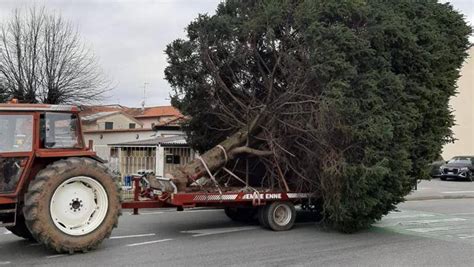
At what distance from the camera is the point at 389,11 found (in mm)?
10727

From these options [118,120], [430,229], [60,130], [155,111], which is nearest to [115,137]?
[118,120]

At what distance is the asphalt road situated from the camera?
800 cm

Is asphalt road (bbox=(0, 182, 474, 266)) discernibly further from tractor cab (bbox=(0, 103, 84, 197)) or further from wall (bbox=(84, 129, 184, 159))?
wall (bbox=(84, 129, 184, 159))

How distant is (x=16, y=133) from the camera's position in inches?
313

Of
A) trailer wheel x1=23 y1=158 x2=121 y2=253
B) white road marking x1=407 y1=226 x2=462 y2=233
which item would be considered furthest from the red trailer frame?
white road marking x1=407 y1=226 x2=462 y2=233

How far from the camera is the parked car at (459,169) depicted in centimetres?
3170

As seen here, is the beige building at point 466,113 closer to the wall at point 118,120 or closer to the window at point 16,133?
the wall at point 118,120

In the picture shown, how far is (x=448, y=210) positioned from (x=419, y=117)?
628 centimetres

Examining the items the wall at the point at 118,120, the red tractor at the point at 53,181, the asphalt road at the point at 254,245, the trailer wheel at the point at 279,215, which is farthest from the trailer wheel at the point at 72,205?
the wall at the point at 118,120

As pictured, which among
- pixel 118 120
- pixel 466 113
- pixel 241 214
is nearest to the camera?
pixel 241 214

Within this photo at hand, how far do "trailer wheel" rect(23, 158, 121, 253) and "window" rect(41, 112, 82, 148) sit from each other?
1.15 feet

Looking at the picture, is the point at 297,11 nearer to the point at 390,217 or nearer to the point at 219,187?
the point at 219,187

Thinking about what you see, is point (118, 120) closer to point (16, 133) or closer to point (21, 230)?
point (21, 230)

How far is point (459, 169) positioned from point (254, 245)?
25.9 m
